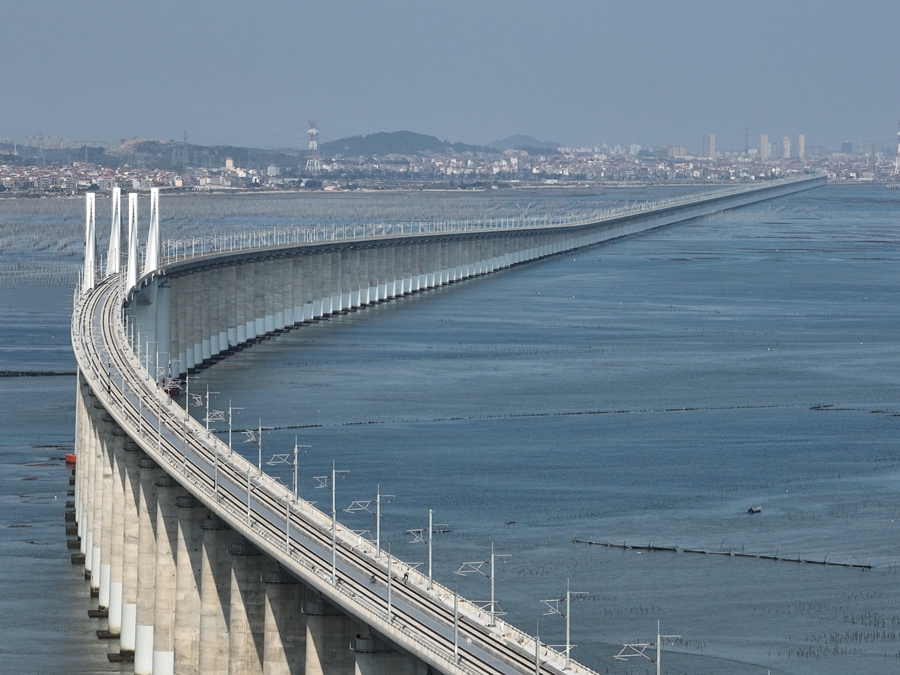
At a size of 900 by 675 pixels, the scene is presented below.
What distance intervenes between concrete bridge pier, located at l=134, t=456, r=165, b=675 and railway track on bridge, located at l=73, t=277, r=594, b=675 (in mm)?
1325

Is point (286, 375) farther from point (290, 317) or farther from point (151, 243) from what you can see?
point (290, 317)

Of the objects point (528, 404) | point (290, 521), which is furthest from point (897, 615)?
point (528, 404)

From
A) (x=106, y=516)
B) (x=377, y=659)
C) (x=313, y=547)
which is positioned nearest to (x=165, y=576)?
(x=106, y=516)

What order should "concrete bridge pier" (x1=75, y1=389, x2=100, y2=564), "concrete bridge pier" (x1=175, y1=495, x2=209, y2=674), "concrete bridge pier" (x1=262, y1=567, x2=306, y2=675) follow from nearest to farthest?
"concrete bridge pier" (x1=262, y1=567, x2=306, y2=675) → "concrete bridge pier" (x1=175, y1=495, x2=209, y2=674) → "concrete bridge pier" (x1=75, y1=389, x2=100, y2=564)

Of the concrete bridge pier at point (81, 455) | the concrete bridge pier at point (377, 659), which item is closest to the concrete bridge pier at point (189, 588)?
the concrete bridge pier at point (377, 659)

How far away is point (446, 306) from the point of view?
16450 centimetres

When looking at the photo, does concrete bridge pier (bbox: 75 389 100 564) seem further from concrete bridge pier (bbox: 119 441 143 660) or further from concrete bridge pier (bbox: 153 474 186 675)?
concrete bridge pier (bbox: 153 474 186 675)

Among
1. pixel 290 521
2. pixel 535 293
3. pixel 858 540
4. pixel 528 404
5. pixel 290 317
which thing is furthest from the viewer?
pixel 535 293

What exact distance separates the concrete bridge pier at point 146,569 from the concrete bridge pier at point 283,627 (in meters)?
10.3

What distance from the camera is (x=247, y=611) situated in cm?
4797

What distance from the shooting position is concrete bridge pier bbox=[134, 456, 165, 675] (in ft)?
181

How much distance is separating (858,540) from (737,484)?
10.7m

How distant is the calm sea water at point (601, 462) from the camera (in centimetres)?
5622

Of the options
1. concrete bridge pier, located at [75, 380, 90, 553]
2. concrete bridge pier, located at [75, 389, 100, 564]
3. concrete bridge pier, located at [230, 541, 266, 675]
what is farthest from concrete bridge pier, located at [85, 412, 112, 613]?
concrete bridge pier, located at [230, 541, 266, 675]
